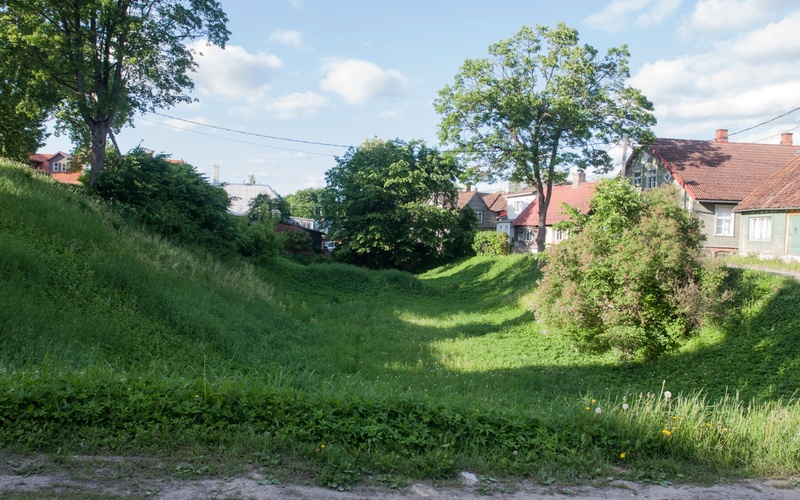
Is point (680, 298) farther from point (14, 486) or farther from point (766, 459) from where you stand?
point (14, 486)

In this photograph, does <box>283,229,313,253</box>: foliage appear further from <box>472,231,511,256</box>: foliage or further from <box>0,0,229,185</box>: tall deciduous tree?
<box>0,0,229,185</box>: tall deciduous tree

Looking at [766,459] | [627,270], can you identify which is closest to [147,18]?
[627,270]

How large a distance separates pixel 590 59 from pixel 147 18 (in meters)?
25.5

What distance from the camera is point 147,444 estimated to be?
4746 millimetres

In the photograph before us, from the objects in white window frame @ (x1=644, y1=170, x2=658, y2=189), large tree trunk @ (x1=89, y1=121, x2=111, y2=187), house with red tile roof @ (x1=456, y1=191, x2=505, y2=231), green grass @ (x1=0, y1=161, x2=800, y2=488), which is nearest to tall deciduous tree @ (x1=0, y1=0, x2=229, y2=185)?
large tree trunk @ (x1=89, y1=121, x2=111, y2=187)

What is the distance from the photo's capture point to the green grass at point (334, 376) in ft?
16.1

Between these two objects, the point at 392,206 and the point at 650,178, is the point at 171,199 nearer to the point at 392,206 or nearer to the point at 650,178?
the point at 392,206

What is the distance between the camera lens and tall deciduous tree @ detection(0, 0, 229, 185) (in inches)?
776

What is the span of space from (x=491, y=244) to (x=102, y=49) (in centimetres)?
2779

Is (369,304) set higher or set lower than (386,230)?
lower

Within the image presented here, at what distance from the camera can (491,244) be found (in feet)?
133

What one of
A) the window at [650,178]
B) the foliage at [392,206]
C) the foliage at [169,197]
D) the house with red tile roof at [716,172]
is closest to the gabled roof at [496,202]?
the foliage at [392,206]

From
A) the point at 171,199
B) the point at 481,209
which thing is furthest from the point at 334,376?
the point at 481,209

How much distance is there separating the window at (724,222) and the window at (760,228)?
21.5ft
